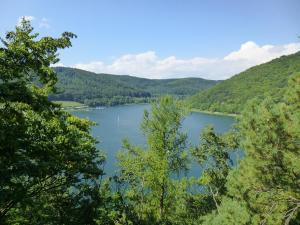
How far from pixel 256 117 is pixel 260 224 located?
13.1 ft

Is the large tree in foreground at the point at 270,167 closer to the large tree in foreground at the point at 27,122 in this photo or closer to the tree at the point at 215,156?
the large tree in foreground at the point at 27,122

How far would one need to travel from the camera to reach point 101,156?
15.5m

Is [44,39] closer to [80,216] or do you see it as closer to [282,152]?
[282,152]

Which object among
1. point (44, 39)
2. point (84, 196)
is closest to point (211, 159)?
point (84, 196)

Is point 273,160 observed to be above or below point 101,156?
above

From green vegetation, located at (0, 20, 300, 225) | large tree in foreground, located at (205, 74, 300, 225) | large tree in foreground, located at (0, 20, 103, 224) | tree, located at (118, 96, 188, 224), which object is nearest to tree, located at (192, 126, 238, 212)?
green vegetation, located at (0, 20, 300, 225)

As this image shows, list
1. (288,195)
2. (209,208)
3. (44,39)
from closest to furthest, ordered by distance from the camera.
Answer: (44,39) < (288,195) < (209,208)

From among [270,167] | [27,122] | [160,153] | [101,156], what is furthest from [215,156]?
[27,122]

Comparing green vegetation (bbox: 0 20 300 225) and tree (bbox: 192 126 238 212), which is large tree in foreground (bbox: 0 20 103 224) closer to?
green vegetation (bbox: 0 20 300 225)

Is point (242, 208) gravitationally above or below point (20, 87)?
below

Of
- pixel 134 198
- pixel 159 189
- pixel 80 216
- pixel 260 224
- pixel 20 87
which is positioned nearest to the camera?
pixel 20 87

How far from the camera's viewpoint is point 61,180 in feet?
42.2

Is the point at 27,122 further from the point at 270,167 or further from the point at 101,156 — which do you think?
the point at 270,167

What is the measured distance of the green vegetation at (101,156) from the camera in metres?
7.85
